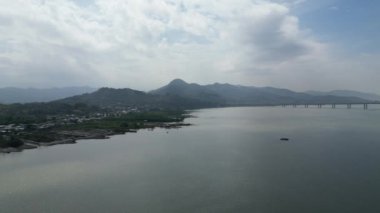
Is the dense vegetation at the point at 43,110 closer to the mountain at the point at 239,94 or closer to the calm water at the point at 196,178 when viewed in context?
the calm water at the point at 196,178

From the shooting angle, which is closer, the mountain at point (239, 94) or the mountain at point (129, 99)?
the mountain at point (129, 99)

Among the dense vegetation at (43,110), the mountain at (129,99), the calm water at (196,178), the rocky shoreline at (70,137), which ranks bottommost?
the calm water at (196,178)

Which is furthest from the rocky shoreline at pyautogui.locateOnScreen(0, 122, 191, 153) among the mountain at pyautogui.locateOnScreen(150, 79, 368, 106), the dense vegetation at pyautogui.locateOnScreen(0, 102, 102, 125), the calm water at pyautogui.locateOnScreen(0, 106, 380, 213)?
the mountain at pyautogui.locateOnScreen(150, 79, 368, 106)

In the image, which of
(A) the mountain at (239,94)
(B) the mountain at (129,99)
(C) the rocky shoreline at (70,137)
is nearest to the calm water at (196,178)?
(C) the rocky shoreline at (70,137)

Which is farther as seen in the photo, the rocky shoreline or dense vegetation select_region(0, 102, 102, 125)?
dense vegetation select_region(0, 102, 102, 125)

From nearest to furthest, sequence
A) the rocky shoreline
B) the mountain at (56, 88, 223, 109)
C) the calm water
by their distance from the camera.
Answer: the calm water, the rocky shoreline, the mountain at (56, 88, 223, 109)

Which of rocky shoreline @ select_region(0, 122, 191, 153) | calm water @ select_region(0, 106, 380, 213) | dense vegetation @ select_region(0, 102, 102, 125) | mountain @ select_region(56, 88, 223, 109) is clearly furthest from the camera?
mountain @ select_region(56, 88, 223, 109)

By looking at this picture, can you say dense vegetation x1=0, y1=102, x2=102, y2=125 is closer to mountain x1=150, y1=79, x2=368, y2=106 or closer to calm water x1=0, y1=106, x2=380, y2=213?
calm water x1=0, y1=106, x2=380, y2=213

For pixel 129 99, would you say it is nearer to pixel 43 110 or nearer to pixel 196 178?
pixel 43 110
